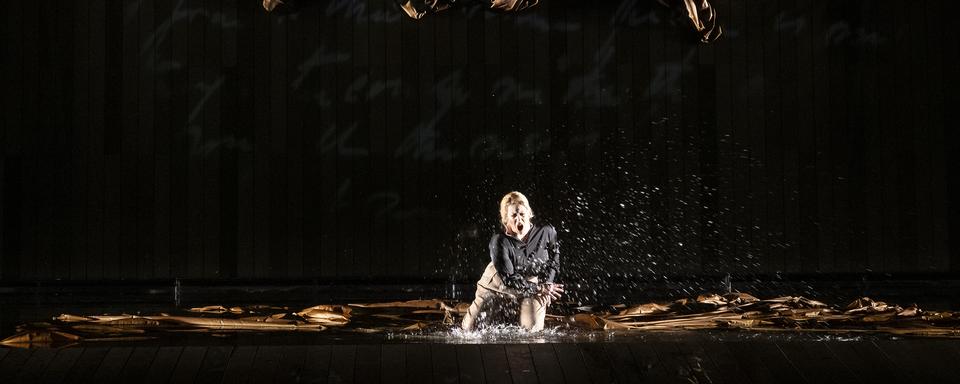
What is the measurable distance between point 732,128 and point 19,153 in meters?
4.97

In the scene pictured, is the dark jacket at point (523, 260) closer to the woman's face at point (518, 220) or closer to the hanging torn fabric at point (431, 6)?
the woman's face at point (518, 220)

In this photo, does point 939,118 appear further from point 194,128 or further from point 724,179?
point 194,128

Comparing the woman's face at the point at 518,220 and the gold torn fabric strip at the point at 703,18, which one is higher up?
the gold torn fabric strip at the point at 703,18

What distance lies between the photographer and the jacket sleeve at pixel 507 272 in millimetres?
5078

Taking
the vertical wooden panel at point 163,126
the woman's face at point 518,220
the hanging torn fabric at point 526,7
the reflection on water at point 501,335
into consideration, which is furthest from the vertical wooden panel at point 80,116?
the woman's face at point 518,220

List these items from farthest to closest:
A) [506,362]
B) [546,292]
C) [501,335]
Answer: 1. [546,292]
2. [501,335]
3. [506,362]

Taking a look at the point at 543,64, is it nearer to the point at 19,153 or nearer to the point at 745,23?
the point at 745,23

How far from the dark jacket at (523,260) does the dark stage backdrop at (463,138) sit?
1.96 meters

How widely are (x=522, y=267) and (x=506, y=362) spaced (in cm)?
86

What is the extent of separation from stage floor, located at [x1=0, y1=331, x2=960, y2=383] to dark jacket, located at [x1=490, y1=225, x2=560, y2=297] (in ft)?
1.85

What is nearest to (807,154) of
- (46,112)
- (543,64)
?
(543,64)

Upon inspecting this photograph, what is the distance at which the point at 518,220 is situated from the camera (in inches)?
201

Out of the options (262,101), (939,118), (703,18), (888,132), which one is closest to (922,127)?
(939,118)

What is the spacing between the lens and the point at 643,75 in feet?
23.4
